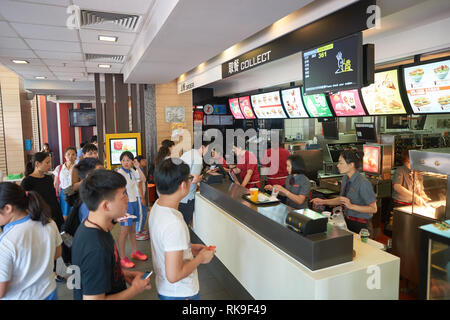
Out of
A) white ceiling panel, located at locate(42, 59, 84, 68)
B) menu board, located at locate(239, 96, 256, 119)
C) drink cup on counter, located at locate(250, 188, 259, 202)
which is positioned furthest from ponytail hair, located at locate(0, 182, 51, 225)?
menu board, located at locate(239, 96, 256, 119)

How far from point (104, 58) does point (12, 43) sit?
4.45 ft

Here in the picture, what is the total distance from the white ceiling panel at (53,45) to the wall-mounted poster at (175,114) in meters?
2.69

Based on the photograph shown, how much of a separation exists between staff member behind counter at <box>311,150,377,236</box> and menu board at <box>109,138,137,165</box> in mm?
4629

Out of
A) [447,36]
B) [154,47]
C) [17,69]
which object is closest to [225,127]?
[17,69]

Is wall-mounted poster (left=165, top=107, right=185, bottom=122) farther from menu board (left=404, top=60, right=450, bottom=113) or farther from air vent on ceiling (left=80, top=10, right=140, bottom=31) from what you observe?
menu board (left=404, top=60, right=450, bottom=113)

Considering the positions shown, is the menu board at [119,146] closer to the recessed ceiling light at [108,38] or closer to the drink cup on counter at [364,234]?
the recessed ceiling light at [108,38]

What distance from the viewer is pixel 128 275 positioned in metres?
1.73

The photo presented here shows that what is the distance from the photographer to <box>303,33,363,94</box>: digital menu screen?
2193mm

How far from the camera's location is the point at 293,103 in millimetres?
5082

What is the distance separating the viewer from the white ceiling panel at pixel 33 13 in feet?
9.05

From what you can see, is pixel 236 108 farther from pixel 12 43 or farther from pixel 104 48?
pixel 12 43

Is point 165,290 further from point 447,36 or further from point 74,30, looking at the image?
point 447,36

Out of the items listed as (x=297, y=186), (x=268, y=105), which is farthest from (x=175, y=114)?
(x=297, y=186)

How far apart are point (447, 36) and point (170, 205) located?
10.5ft
